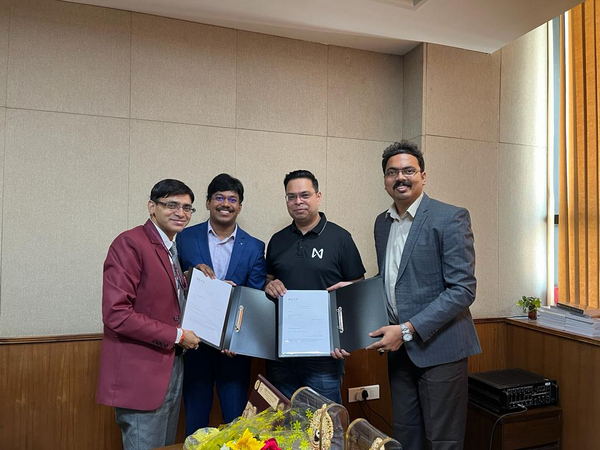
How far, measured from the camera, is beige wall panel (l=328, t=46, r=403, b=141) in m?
3.22

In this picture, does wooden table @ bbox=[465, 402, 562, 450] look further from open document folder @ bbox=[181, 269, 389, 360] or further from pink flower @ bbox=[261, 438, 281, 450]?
pink flower @ bbox=[261, 438, 281, 450]

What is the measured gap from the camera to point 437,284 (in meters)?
2.14

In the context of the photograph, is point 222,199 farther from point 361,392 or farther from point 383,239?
point 361,392

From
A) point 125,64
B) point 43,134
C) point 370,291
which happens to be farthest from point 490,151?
point 43,134

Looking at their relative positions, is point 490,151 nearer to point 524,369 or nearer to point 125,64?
point 524,369

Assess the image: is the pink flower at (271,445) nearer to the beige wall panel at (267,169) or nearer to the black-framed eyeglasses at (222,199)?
the black-framed eyeglasses at (222,199)

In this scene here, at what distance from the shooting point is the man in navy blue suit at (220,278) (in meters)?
2.35

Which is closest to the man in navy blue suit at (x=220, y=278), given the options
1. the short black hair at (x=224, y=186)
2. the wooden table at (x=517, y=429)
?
the short black hair at (x=224, y=186)

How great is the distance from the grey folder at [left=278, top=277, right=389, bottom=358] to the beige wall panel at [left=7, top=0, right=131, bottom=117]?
1780mm

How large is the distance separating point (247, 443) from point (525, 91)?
10.9 ft

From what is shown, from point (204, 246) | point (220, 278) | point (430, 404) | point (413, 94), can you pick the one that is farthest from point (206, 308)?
point (413, 94)

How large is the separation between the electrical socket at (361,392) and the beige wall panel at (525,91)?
2.08m

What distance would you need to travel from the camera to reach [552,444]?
2.73 meters

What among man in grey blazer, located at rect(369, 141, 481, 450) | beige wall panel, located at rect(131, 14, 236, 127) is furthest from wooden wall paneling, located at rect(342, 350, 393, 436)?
beige wall panel, located at rect(131, 14, 236, 127)
